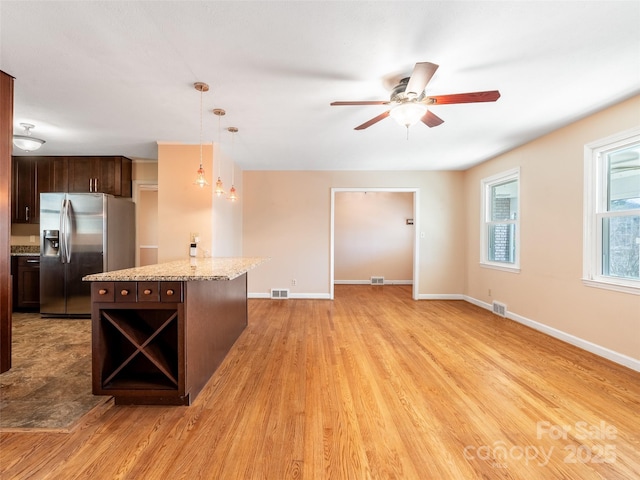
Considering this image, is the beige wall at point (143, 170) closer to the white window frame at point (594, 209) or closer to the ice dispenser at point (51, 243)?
the ice dispenser at point (51, 243)

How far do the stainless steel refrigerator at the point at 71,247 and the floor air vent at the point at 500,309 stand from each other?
5.85 meters

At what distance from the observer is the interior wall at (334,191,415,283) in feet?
23.9

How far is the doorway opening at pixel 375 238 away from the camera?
7.28m

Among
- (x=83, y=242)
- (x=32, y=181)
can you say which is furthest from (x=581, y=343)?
(x=32, y=181)

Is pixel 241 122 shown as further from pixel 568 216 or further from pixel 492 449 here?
pixel 568 216

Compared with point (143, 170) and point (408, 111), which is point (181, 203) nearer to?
point (143, 170)

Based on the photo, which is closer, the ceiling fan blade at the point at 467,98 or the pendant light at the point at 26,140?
the ceiling fan blade at the point at 467,98

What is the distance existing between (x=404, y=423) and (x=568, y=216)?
9.96ft

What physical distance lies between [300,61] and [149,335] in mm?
2256

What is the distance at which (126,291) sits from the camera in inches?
73.6

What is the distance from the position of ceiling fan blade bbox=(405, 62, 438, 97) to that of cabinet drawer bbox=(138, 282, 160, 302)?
2.16m

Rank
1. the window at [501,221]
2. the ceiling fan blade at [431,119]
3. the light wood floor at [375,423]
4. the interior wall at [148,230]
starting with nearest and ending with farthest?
1. the light wood floor at [375,423]
2. the ceiling fan blade at [431,119]
3. the window at [501,221]
4. the interior wall at [148,230]

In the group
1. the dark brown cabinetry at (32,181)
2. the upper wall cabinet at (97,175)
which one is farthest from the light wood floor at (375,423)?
the dark brown cabinetry at (32,181)

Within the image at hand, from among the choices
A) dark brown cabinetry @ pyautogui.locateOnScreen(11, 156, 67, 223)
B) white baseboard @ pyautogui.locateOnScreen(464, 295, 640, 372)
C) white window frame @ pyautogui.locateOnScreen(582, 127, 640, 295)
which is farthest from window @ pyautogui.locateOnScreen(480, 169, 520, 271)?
dark brown cabinetry @ pyautogui.locateOnScreen(11, 156, 67, 223)
